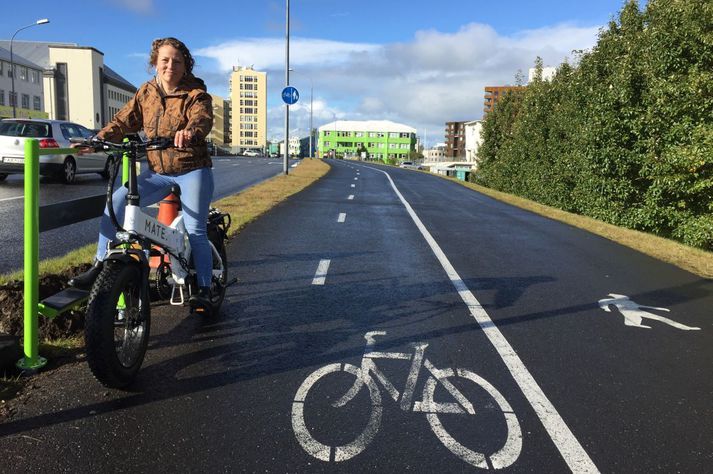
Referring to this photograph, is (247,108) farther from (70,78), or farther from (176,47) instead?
(176,47)

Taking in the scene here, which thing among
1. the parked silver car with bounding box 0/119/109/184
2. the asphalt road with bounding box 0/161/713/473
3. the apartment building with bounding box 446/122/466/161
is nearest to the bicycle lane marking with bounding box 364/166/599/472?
the asphalt road with bounding box 0/161/713/473

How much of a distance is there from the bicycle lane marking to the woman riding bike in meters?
2.35

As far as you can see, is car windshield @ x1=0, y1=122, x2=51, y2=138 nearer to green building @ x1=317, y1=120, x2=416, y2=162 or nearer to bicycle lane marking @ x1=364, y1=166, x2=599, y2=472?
bicycle lane marking @ x1=364, y1=166, x2=599, y2=472

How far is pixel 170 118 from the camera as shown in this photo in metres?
4.18

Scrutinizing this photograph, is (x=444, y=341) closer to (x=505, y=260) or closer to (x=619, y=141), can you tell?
(x=505, y=260)

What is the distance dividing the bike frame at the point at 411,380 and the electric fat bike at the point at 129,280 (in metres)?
1.33

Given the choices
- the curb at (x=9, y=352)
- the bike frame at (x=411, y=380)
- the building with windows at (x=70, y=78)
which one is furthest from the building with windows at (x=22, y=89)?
the bike frame at (x=411, y=380)

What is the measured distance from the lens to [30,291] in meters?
3.62

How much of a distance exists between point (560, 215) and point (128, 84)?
396ft

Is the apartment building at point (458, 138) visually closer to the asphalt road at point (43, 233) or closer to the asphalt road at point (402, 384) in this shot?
the asphalt road at point (43, 233)

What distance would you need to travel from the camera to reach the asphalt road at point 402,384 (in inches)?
113

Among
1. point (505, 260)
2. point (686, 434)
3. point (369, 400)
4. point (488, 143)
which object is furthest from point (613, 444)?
point (488, 143)

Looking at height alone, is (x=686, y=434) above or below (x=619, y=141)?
below

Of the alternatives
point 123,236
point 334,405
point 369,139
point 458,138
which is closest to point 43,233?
point 123,236
